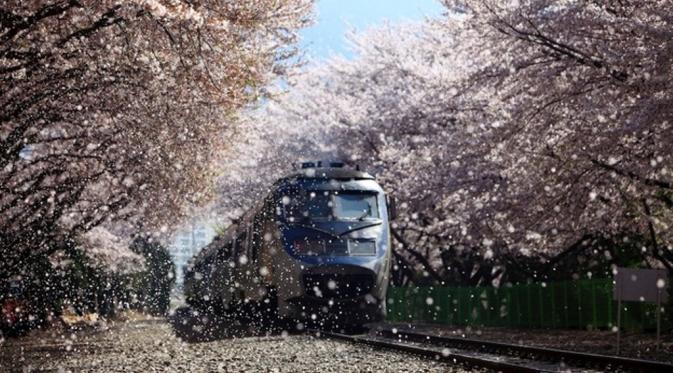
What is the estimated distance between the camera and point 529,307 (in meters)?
27.1

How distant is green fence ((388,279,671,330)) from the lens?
22234 millimetres

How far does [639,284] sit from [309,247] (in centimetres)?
655

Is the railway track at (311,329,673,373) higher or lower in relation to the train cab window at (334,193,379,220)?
lower

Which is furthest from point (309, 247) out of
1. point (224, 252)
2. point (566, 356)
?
point (224, 252)

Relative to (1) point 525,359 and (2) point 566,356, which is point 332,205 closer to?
(1) point 525,359

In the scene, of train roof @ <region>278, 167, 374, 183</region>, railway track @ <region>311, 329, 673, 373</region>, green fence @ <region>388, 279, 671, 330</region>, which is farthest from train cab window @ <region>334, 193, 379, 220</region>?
green fence @ <region>388, 279, 671, 330</region>

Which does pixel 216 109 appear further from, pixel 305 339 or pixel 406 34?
pixel 406 34

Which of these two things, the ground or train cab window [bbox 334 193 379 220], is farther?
train cab window [bbox 334 193 379 220]

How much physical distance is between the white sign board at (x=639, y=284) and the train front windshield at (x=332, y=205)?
20.3 feet

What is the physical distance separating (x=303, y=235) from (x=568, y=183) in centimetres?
513

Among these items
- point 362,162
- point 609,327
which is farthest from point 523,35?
point 362,162

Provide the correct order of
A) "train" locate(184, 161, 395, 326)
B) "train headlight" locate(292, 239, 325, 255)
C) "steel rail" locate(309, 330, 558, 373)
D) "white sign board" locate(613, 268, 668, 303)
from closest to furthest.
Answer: "steel rail" locate(309, 330, 558, 373) < "white sign board" locate(613, 268, 668, 303) < "train" locate(184, 161, 395, 326) < "train headlight" locate(292, 239, 325, 255)

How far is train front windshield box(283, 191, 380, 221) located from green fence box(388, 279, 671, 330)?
6.69m

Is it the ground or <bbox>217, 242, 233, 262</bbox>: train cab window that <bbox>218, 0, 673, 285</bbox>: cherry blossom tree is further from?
the ground
